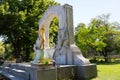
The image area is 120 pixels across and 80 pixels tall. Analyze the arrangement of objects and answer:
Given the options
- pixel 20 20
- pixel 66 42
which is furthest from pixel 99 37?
pixel 66 42

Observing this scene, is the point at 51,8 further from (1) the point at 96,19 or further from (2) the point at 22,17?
(1) the point at 96,19

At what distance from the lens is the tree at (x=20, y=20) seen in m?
24.2

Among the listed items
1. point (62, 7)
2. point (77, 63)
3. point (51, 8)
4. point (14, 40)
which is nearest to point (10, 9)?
point (14, 40)

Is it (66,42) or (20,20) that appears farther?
(20,20)

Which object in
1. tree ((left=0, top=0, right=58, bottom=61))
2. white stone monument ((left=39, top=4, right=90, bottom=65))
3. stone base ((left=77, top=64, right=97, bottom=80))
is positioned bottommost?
stone base ((left=77, top=64, right=97, bottom=80))

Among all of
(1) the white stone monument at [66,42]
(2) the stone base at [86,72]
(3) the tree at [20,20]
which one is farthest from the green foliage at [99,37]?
(2) the stone base at [86,72]

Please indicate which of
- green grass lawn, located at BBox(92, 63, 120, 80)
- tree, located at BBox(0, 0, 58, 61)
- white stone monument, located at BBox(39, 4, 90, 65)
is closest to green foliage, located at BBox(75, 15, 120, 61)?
tree, located at BBox(0, 0, 58, 61)

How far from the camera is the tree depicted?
2420cm


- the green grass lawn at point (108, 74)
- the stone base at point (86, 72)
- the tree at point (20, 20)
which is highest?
the tree at point (20, 20)

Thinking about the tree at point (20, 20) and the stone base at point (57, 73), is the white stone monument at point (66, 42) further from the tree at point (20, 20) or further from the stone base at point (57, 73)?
the tree at point (20, 20)

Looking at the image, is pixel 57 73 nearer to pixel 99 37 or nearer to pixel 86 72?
pixel 86 72

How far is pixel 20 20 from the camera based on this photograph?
80.3ft

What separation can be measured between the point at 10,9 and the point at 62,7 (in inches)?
545

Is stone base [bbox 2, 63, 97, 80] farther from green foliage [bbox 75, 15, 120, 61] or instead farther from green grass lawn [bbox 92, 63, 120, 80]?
green foliage [bbox 75, 15, 120, 61]
